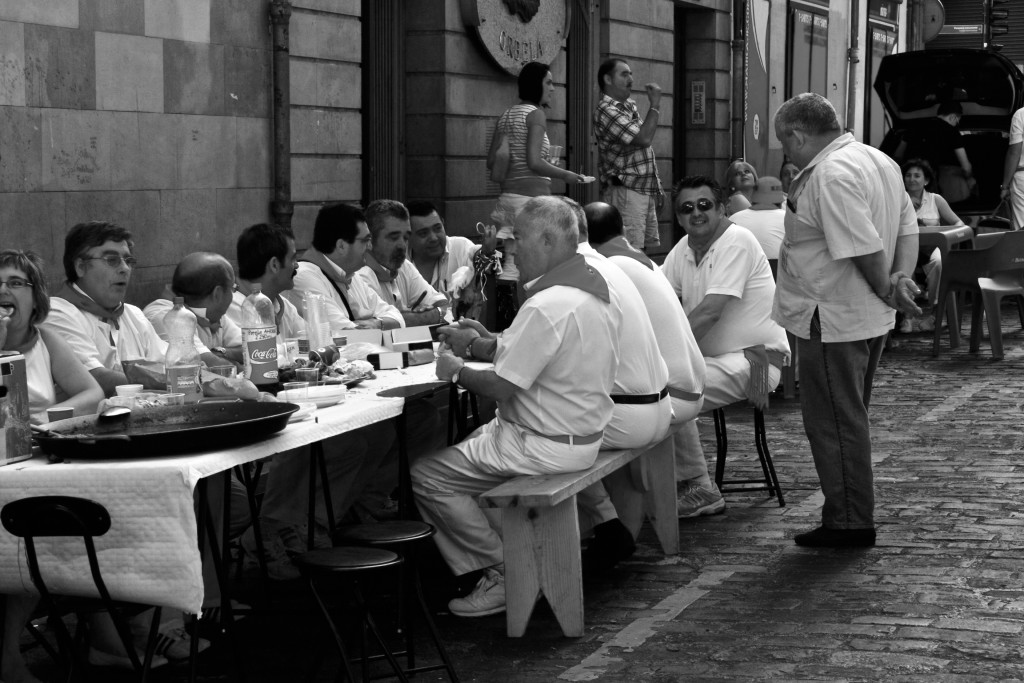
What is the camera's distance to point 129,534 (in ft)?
14.4

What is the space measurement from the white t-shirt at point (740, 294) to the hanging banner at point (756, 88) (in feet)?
46.3

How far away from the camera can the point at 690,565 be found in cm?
677

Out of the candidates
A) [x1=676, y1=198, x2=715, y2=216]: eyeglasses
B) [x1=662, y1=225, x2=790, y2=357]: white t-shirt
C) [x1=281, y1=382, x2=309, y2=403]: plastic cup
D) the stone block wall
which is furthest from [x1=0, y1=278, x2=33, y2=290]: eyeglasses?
the stone block wall

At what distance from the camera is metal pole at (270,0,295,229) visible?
12.1 metres

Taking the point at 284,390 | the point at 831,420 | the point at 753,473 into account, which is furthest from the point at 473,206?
the point at 284,390

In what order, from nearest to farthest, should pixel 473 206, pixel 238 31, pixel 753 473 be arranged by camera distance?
1. pixel 753 473
2. pixel 238 31
3. pixel 473 206

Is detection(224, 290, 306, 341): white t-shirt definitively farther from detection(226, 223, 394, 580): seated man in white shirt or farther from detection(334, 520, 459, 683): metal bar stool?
detection(334, 520, 459, 683): metal bar stool

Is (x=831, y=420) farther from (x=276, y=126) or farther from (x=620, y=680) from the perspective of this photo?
(x=276, y=126)

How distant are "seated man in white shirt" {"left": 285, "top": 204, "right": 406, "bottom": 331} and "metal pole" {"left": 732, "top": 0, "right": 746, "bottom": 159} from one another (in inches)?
568

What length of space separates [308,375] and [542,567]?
114 centimetres

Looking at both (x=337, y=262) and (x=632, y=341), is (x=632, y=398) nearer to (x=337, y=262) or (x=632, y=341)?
(x=632, y=341)

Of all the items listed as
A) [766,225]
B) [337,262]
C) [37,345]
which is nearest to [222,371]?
[37,345]

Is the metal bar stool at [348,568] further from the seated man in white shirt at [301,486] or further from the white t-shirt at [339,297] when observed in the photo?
the white t-shirt at [339,297]

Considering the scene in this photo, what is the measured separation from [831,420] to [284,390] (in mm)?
2591
